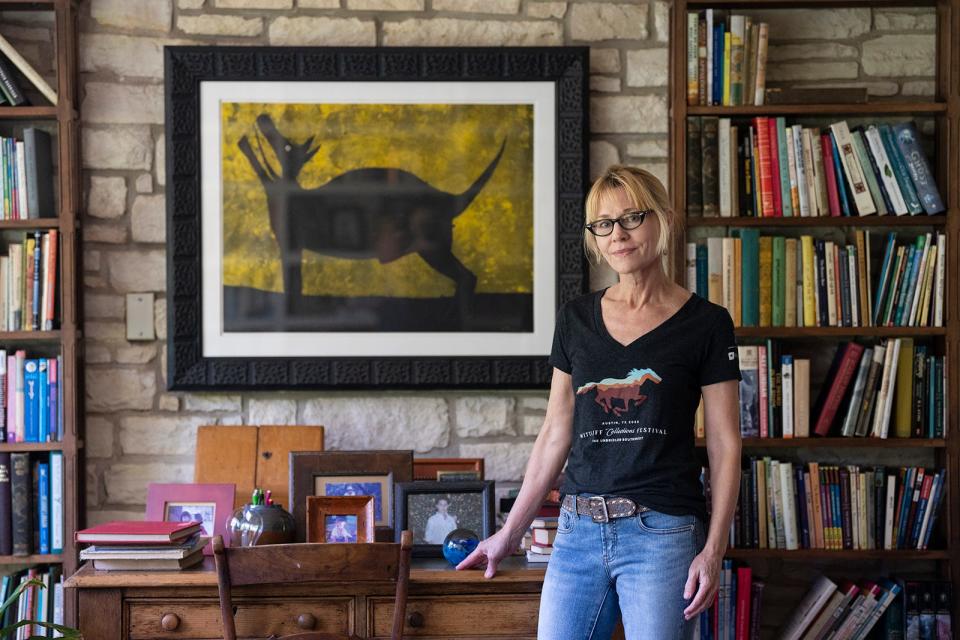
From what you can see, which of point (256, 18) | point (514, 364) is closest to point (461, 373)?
point (514, 364)

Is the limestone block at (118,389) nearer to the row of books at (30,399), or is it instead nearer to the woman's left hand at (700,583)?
the row of books at (30,399)

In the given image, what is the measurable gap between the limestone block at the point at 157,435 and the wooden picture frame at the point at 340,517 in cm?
73

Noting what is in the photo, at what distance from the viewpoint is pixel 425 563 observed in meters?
2.54

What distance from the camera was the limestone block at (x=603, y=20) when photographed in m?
3.08

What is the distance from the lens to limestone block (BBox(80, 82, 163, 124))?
3.03m

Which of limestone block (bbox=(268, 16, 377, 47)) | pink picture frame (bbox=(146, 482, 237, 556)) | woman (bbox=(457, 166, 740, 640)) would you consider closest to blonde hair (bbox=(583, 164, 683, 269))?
woman (bbox=(457, 166, 740, 640))

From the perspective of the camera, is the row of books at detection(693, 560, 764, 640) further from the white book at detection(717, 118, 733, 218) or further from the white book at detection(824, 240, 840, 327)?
the white book at detection(717, 118, 733, 218)

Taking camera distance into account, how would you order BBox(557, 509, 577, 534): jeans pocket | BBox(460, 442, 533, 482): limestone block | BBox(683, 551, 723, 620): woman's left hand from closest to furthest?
BBox(683, 551, 723, 620): woman's left hand < BBox(557, 509, 577, 534): jeans pocket < BBox(460, 442, 533, 482): limestone block

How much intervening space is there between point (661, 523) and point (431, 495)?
2.66 ft

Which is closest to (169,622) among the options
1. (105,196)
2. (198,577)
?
(198,577)

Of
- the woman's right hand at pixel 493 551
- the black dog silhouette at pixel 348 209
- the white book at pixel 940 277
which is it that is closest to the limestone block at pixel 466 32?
the black dog silhouette at pixel 348 209

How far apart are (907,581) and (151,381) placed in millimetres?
2471

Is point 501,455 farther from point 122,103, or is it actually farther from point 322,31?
point 122,103

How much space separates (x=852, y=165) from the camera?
298 cm
